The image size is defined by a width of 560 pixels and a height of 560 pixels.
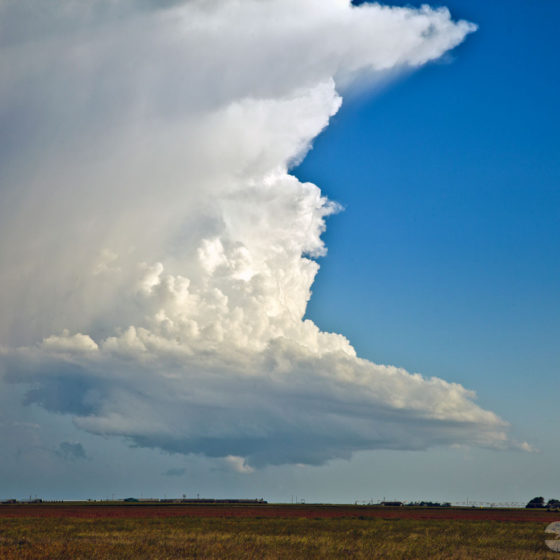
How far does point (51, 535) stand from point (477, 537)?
38512 mm

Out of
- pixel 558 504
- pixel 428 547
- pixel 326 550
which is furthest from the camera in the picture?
pixel 558 504

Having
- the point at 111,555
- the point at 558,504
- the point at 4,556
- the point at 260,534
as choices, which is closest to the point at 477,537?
the point at 260,534

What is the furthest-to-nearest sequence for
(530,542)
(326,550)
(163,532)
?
1. (163,532)
2. (530,542)
3. (326,550)

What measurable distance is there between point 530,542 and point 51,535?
41126 mm

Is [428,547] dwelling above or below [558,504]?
above

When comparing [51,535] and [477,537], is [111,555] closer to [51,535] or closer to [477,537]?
[51,535]

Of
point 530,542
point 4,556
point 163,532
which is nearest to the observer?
point 4,556

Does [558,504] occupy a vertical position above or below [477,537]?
below

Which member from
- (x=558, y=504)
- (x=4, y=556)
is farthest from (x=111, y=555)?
(x=558, y=504)

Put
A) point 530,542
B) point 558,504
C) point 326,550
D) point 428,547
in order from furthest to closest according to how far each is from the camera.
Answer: point 558,504 < point 530,542 < point 428,547 < point 326,550

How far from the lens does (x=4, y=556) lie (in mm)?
34781

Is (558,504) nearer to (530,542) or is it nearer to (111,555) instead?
(530,542)

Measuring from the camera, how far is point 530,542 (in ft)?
168

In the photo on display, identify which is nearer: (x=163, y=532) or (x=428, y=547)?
(x=428, y=547)
